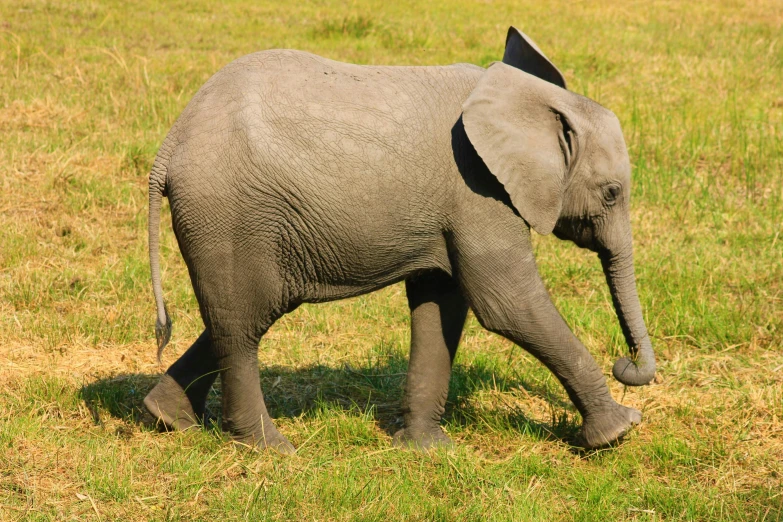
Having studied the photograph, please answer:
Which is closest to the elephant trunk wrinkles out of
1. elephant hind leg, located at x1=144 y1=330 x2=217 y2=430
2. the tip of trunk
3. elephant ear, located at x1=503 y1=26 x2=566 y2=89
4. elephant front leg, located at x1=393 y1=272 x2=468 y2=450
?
the tip of trunk

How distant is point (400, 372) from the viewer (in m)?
5.29

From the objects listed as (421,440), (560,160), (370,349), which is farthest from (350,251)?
(370,349)

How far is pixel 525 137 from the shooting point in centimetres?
392

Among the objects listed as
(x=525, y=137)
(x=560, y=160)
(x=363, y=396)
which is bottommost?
(x=363, y=396)

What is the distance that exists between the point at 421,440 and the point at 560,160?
1.44 m

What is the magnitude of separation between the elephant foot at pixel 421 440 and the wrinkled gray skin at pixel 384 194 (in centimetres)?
64

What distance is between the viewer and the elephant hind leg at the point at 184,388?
14.7ft

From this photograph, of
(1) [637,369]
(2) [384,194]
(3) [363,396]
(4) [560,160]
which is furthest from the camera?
(3) [363,396]

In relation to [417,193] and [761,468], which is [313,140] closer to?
[417,193]

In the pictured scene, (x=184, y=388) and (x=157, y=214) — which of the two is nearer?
(x=157, y=214)

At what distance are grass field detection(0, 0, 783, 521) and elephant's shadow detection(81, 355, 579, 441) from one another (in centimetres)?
1

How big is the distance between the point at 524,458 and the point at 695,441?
0.83 m

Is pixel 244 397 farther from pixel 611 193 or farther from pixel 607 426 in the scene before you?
pixel 611 193

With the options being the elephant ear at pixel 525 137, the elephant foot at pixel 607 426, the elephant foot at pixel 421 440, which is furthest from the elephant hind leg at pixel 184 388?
the elephant foot at pixel 607 426
